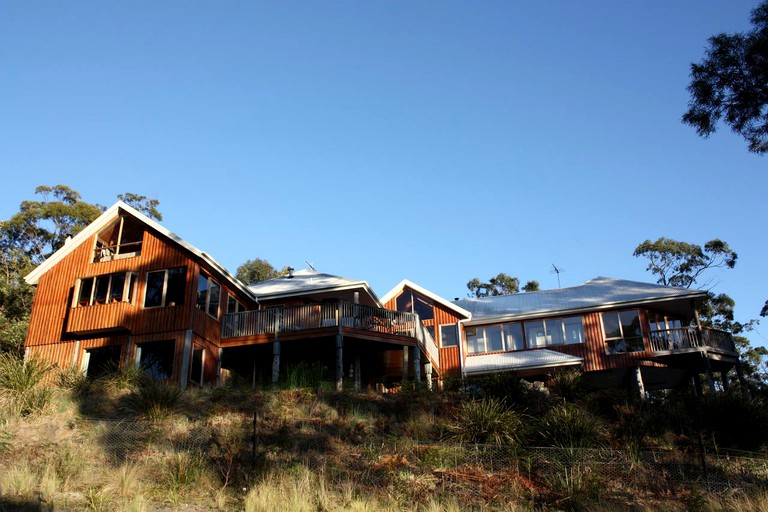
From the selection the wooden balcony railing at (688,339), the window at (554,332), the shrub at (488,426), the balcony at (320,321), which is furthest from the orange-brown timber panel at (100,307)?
the wooden balcony railing at (688,339)

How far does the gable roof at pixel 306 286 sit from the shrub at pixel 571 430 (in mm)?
11882

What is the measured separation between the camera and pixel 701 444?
1538 centimetres

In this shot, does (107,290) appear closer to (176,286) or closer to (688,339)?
(176,286)

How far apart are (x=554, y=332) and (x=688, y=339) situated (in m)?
5.57

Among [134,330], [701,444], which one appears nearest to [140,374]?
[134,330]

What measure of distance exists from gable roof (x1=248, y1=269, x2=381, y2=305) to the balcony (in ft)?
4.53

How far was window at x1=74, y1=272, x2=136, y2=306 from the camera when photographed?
2538 cm

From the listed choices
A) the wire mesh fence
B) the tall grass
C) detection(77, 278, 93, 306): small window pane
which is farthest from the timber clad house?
the wire mesh fence

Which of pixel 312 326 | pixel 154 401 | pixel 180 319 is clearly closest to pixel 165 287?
pixel 180 319

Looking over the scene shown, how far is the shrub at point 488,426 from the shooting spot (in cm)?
1695

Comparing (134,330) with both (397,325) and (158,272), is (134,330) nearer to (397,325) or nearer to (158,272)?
(158,272)

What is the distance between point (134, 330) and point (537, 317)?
57.0 ft

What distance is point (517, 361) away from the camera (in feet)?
99.4

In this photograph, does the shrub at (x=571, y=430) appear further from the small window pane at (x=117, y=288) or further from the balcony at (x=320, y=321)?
the small window pane at (x=117, y=288)
